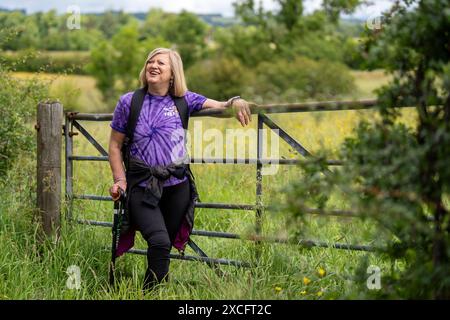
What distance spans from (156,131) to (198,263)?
0.99 metres

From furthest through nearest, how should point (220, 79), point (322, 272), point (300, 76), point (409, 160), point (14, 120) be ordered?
point (220, 79), point (300, 76), point (14, 120), point (322, 272), point (409, 160)

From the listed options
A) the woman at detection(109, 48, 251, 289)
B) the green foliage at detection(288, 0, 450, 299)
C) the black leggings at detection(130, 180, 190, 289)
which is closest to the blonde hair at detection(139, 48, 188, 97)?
the woman at detection(109, 48, 251, 289)

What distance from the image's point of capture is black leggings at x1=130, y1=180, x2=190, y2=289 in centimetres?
476

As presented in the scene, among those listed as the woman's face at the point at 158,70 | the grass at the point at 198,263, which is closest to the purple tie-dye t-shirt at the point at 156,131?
the woman's face at the point at 158,70

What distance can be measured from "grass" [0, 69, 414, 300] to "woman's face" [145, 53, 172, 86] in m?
0.96

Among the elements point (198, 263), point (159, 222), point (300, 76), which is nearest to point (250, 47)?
point (300, 76)

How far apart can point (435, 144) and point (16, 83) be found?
5.14 m

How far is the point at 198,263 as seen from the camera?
17.0 feet

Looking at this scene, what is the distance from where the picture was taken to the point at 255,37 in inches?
2163

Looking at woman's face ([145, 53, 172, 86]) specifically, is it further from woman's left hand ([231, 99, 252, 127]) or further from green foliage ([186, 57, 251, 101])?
green foliage ([186, 57, 251, 101])

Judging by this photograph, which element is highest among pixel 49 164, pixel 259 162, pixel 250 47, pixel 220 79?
pixel 250 47

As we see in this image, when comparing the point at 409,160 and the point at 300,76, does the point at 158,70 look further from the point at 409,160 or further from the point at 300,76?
the point at 300,76

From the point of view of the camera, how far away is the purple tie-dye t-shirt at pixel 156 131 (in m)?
4.87
